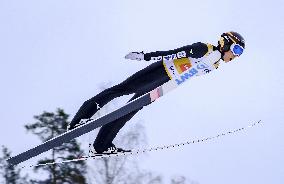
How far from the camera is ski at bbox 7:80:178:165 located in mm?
8789

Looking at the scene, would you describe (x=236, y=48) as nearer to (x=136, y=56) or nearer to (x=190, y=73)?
(x=190, y=73)

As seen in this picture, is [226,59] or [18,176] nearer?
[226,59]

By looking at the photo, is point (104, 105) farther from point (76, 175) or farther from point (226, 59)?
point (76, 175)

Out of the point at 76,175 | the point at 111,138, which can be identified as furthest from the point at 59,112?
the point at 111,138

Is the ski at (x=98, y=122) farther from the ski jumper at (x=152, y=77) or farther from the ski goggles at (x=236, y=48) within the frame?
the ski goggles at (x=236, y=48)

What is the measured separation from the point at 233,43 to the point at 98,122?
2278 mm

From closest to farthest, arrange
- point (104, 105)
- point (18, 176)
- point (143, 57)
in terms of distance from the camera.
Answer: point (143, 57) < point (104, 105) < point (18, 176)

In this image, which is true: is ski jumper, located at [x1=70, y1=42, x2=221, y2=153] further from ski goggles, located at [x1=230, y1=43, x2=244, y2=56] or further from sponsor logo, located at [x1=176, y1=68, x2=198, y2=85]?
ski goggles, located at [x1=230, y1=43, x2=244, y2=56]

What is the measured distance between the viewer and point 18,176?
2664cm

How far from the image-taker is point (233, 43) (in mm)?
8820

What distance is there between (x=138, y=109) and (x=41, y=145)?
1539mm

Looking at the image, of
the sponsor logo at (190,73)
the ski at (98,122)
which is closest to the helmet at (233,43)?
the sponsor logo at (190,73)

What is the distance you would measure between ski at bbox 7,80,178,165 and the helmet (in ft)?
3.00

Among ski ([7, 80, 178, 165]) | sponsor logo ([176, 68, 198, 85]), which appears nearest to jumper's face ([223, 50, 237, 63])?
sponsor logo ([176, 68, 198, 85])
